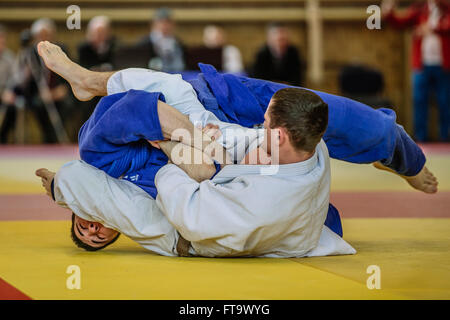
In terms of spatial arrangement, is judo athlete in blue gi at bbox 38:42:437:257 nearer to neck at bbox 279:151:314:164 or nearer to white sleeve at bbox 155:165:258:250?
white sleeve at bbox 155:165:258:250

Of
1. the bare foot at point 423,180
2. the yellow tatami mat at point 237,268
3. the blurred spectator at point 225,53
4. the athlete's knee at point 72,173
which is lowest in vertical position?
the yellow tatami mat at point 237,268

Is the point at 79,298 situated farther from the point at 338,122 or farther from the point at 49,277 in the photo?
the point at 338,122

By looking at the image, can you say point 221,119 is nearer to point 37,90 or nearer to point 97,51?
point 97,51

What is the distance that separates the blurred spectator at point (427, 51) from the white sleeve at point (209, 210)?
27.1 feet

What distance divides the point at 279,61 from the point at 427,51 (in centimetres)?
222

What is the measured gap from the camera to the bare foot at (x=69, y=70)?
123 inches

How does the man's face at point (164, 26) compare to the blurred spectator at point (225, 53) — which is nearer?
the man's face at point (164, 26)

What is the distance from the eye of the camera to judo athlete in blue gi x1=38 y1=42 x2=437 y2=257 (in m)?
2.68

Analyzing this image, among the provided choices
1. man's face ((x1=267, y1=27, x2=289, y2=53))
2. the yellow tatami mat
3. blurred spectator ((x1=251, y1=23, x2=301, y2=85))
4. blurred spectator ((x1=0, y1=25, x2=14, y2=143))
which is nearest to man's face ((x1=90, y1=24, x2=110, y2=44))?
blurred spectator ((x1=0, y1=25, x2=14, y2=143))

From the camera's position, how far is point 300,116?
237 centimetres

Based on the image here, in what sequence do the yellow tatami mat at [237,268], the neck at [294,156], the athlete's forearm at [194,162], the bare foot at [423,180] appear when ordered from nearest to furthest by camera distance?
the yellow tatami mat at [237,268] < the neck at [294,156] < the athlete's forearm at [194,162] < the bare foot at [423,180]

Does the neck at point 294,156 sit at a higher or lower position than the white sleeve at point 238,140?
lower

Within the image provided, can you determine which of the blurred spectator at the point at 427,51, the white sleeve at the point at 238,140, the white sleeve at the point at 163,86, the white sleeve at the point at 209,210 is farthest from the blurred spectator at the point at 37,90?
the white sleeve at the point at 209,210

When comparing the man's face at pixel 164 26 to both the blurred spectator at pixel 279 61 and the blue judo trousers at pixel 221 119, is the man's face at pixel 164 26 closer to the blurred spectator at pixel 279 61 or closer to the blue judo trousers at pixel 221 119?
the blurred spectator at pixel 279 61
